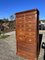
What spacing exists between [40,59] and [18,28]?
1.80 metres

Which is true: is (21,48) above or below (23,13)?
below

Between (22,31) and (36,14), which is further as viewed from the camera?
(22,31)

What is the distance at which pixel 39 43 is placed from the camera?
16.8 feet

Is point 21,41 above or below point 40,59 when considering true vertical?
above

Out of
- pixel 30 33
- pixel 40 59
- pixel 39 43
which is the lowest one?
pixel 40 59

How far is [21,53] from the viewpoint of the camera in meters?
5.51

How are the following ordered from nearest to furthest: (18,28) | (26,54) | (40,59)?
(40,59) → (26,54) → (18,28)

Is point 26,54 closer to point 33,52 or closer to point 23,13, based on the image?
point 33,52

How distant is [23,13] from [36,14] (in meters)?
0.77

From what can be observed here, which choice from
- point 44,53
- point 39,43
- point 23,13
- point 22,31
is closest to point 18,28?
point 22,31

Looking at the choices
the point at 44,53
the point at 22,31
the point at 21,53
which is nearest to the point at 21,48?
the point at 21,53

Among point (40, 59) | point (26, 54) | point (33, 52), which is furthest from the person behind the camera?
point (26, 54)

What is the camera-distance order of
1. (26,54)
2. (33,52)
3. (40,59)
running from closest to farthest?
(40,59)
(33,52)
(26,54)

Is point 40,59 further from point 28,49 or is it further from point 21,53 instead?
point 21,53
